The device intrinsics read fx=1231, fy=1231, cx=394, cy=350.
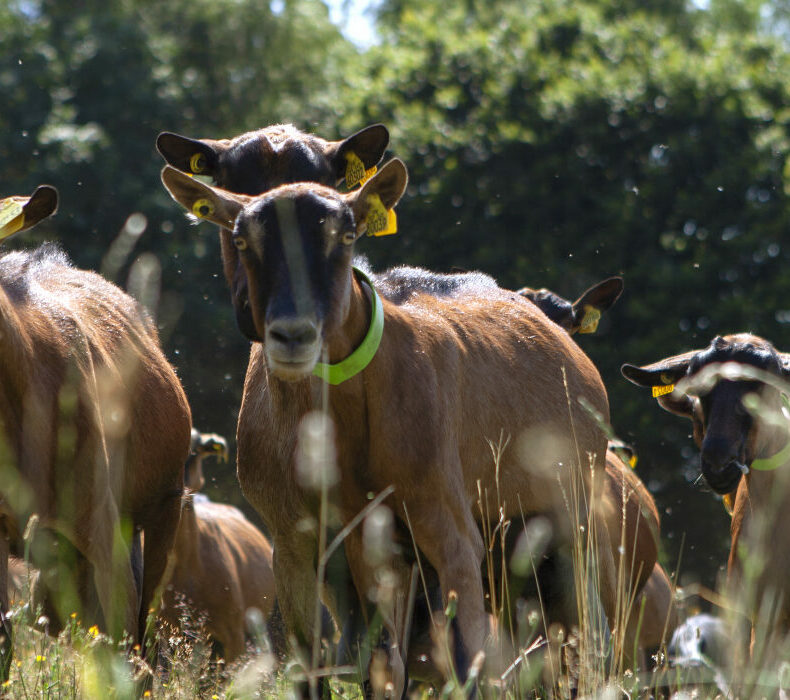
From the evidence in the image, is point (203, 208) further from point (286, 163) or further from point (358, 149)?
point (358, 149)

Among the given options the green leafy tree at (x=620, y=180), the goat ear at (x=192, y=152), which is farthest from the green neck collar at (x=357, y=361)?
the green leafy tree at (x=620, y=180)

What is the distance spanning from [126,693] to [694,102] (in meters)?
16.9

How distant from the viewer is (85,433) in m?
6.03

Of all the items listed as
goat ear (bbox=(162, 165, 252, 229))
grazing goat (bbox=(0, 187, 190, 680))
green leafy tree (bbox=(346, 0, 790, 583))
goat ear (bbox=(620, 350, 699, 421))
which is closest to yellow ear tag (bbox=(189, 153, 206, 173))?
grazing goat (bbox=(0, 187, 190, 680))

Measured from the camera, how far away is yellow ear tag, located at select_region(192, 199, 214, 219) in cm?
548

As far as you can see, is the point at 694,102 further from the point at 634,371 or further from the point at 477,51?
the point at 634,371

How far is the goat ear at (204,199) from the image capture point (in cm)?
541

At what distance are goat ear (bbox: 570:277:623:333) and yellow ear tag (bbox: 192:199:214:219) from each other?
4.90 m

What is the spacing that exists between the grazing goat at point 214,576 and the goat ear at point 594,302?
3.54 meters

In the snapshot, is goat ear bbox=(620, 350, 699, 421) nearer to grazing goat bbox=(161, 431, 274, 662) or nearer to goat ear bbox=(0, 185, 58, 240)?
grazing goat bbox=(161, 431, 274, 662)

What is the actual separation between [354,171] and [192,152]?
920mm

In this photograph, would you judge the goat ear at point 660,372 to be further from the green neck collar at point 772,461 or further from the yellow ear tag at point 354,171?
the yellow ear tag at point 354,171

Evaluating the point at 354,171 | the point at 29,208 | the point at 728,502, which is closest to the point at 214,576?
the point at 728,502

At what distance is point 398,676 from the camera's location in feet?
17.6
